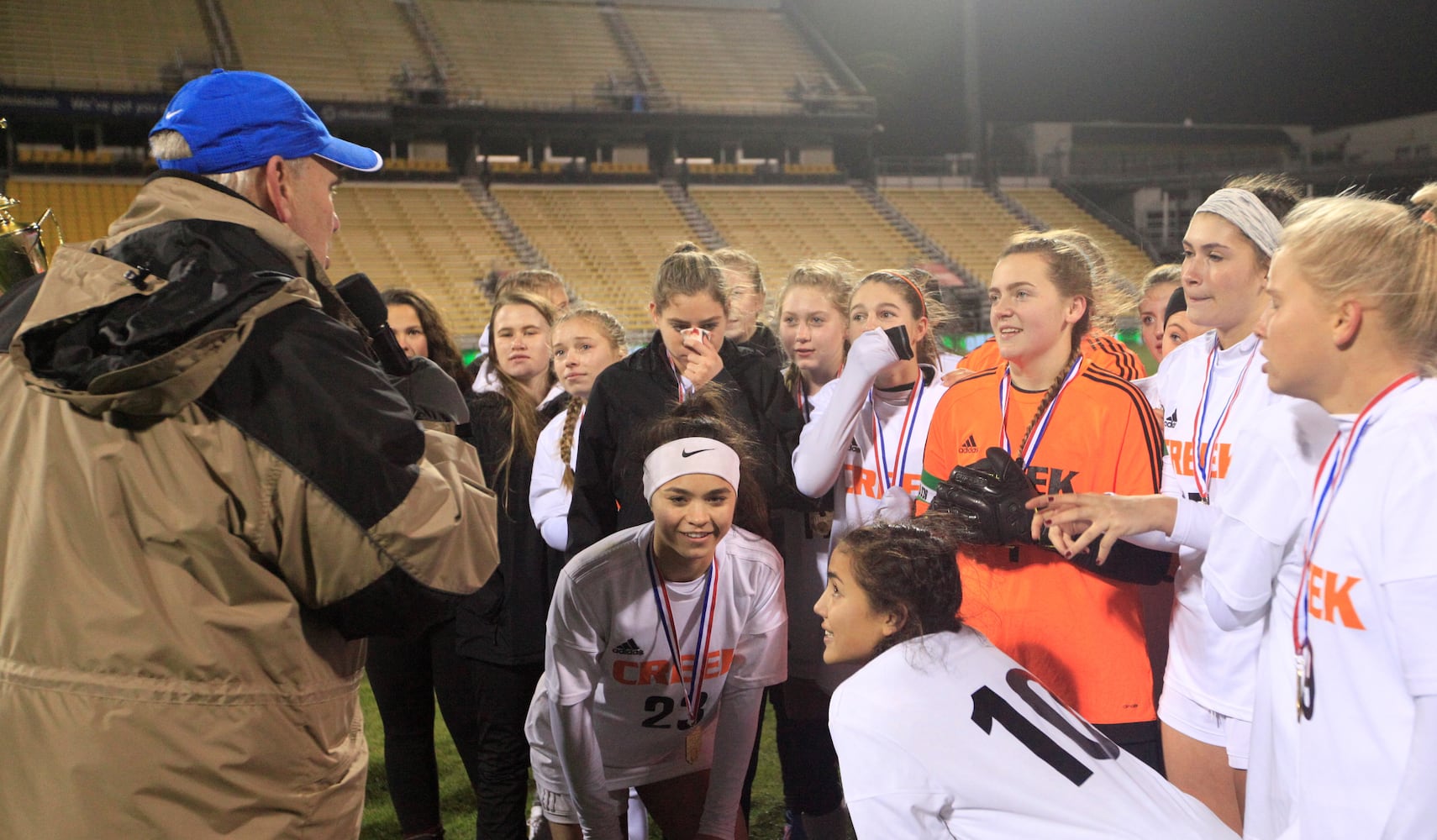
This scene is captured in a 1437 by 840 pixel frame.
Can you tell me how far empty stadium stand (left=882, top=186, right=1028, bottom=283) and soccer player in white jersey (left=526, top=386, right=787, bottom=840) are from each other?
21016 millimetres

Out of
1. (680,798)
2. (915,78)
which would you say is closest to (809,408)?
(680,798)

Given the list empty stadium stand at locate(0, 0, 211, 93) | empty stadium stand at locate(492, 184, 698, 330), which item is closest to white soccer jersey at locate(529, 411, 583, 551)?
empty stadium stand at locate(492, 184, 698, 330)

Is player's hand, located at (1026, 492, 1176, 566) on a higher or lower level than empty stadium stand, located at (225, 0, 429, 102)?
lower

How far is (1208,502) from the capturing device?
8.51ft

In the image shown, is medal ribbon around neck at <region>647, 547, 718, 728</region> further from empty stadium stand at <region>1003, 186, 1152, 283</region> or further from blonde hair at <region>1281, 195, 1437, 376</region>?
empty stadium stand at <region>1003, 186, 1152, 283</region>

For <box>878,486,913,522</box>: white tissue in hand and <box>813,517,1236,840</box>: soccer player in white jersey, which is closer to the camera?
<box>813,517,1236,840</box>: soccer player in white jersey

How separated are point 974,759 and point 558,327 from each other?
7.71 ft

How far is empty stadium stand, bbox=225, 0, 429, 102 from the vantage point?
22344 mm

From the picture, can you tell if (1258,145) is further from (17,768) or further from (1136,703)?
(17,768)

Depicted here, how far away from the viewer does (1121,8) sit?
24.2 metres

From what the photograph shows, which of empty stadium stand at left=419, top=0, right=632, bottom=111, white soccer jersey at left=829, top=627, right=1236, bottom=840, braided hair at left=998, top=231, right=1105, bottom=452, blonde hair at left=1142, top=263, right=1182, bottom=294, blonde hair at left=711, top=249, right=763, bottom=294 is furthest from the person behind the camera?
empty stadium stand at left=419, top=0, right=632, bottom=111

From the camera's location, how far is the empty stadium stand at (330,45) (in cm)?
2234

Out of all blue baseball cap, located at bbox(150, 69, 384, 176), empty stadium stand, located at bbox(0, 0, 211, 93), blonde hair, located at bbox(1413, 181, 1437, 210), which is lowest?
blonde hair, located at bbox(1413, 181, 1437, 210)

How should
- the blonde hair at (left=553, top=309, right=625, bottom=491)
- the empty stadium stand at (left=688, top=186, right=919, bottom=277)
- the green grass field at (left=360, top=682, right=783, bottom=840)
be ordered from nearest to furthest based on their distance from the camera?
1. the blonde hair at (left=553, top=309, right=625, bottom=491)
2. the green grass field at (left=360, top=682, right=783, bottom=840)
3. the empty stadium stand at (left=688, top=186, right=919, bottom=277)
